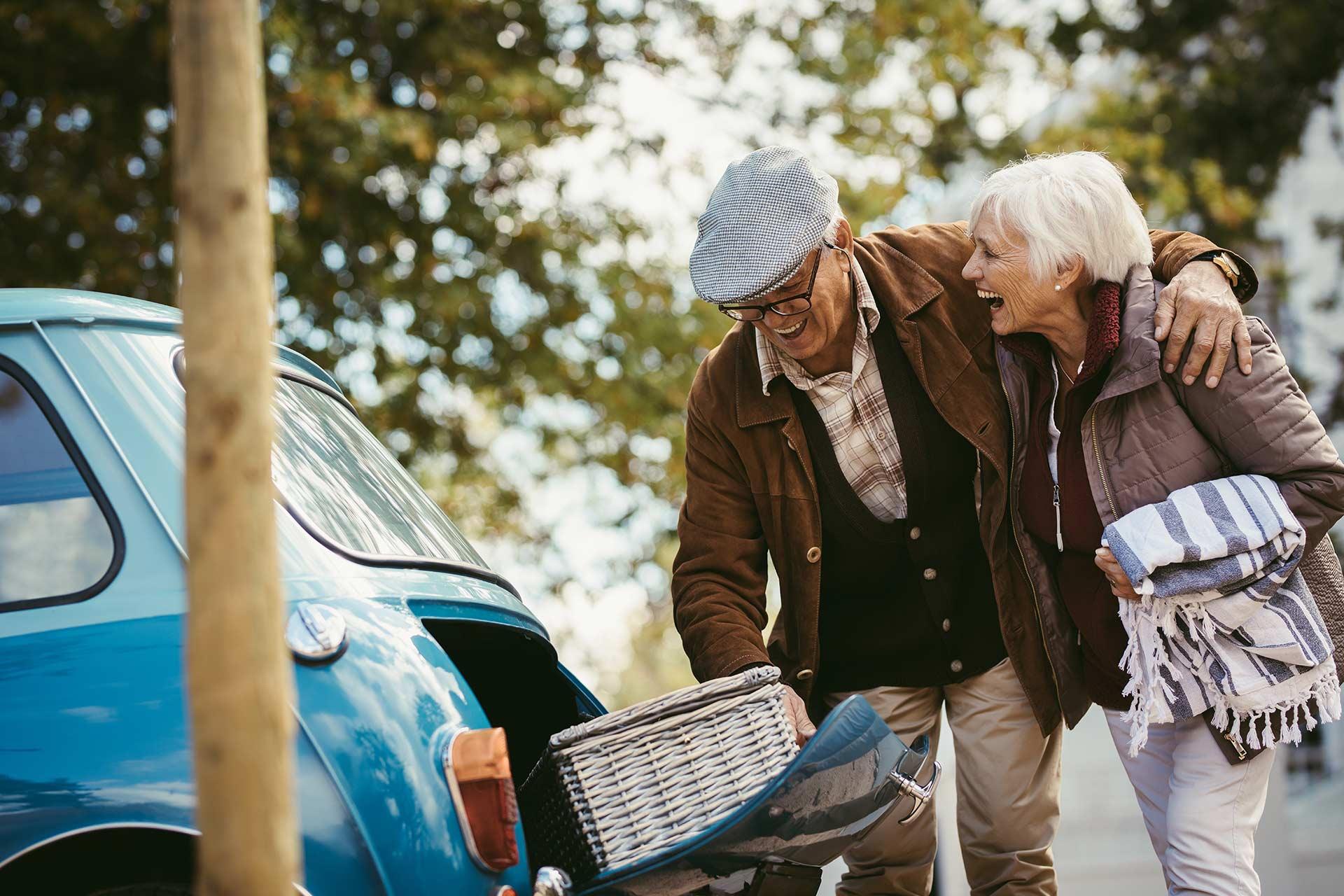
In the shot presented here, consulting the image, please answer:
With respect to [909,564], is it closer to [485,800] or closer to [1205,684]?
[1205,684]

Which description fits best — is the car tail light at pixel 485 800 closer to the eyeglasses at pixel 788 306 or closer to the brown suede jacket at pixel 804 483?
the brown suede jacket at pixel 804 483

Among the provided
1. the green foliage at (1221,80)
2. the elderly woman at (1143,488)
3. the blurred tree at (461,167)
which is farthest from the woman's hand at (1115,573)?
the green foliage at (1221,80)

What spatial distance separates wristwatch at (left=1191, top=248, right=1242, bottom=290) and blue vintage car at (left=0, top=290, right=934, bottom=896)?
1.44m

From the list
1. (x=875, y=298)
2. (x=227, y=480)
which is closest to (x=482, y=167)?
(x=875, y=298)

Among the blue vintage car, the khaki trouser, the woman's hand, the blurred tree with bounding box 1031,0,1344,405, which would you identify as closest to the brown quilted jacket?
the woman's hand

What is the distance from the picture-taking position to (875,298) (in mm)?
3680

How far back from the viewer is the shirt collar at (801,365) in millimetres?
3596

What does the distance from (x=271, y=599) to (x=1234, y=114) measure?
12.8 metres

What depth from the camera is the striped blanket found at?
9.56 feet

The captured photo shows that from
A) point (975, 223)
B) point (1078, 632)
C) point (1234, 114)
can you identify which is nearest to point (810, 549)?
point (1078, 632)

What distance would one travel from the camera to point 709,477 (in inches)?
146

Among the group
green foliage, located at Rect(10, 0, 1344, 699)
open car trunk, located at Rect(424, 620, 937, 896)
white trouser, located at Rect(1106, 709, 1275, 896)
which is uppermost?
green foliage, located at Rect(10, 0, 1344, 699)

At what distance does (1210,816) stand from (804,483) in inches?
49.5

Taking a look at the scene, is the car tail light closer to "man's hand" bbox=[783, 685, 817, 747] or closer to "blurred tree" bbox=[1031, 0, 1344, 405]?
"man's hand" bbox=[783, 685, 817, 747]
